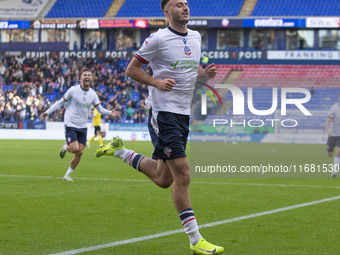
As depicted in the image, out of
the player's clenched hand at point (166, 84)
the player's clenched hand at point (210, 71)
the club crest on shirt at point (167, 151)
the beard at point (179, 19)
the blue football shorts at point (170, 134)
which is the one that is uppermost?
the beard at point (179, 19)

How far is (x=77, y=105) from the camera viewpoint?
534 inches

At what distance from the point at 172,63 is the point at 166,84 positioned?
290mm

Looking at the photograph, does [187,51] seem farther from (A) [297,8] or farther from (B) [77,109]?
(A) [297,8]

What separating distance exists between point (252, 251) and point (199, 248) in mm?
638

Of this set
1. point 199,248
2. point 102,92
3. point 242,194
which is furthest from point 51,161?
point 102,92

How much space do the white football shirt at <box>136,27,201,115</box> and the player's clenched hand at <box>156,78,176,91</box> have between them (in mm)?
128

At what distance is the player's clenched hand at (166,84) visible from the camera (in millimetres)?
5879

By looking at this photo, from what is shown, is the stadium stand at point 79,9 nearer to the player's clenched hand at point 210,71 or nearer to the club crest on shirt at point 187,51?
the player's clenched hand at point 210,71

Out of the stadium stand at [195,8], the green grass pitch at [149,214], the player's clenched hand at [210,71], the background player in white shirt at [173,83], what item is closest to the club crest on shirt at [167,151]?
the background player in white shirt at [173,83]

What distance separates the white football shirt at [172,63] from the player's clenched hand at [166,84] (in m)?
0.13

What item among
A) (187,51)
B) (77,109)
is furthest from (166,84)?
(77,109)

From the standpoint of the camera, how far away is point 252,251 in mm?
5895

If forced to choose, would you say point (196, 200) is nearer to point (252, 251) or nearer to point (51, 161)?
point (252, 251)

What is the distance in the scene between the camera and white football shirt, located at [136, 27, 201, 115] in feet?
19.7
